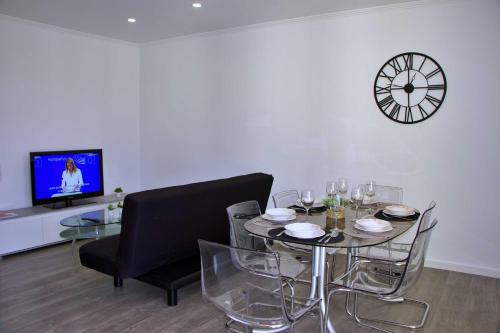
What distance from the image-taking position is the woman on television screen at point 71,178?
5.18 meters

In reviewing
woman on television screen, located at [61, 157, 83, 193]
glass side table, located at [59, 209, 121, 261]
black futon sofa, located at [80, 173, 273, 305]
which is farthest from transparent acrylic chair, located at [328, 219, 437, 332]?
woman on television screen, located at [61, 157, 83, 193]

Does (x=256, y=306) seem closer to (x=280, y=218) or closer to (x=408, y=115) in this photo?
(x=280, y=218)

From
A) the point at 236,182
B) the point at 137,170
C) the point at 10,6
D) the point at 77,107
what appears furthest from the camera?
the point at 137,170

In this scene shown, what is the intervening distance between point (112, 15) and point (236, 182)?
262 centimetres

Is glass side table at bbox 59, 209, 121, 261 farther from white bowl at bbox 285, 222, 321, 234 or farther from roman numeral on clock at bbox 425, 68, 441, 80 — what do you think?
roman numeral on clock at bbox 425, 68, 441, 80

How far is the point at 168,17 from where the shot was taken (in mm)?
4836

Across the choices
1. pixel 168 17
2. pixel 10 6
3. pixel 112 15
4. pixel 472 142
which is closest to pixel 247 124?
pixel 168 17

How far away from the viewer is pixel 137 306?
3312 mm

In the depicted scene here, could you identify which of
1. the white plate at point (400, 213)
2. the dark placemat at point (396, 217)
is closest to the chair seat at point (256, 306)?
the dark placemat at point (396, 217)

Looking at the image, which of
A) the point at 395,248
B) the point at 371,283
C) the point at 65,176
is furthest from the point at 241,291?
the point at 65,176

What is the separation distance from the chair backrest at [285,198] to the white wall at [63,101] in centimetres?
334

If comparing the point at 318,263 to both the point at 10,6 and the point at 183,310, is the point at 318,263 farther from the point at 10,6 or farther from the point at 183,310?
the point at 10,6

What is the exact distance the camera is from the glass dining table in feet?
8.05

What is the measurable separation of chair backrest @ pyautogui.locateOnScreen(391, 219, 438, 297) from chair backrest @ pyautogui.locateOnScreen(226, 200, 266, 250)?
3.87 ft
